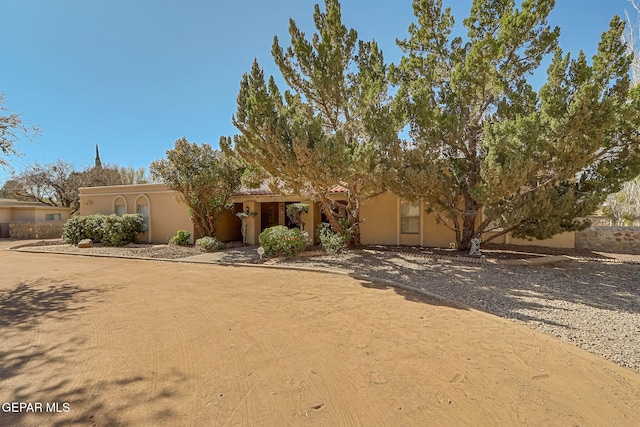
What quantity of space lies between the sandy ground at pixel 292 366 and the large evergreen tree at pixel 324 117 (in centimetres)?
450

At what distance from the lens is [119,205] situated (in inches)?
685

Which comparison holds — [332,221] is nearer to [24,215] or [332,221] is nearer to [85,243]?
[85,243]

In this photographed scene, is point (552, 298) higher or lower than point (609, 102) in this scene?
lower

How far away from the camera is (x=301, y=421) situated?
102 inches

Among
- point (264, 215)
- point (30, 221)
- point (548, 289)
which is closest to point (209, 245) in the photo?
point (264, 215)

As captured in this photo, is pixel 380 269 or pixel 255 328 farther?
pixel 380 269

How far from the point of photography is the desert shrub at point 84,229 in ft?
52.3

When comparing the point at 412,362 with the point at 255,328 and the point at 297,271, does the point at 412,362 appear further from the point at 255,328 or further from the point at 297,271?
the point at 297,271

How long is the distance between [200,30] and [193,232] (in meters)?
9.20

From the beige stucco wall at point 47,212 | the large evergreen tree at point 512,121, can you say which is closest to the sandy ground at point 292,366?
the large evergreen tree at point 512,121

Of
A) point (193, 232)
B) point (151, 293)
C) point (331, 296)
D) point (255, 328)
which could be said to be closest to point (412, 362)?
point (255, 328)

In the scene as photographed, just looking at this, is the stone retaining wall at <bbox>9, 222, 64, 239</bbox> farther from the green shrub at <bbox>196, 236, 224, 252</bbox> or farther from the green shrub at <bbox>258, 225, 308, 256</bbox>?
the green shrub at <bbox>258, 225, 308, 256</bbox>

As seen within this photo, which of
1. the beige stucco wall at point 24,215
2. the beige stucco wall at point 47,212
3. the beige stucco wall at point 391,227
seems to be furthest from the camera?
the beige stucco wall at point 47,212

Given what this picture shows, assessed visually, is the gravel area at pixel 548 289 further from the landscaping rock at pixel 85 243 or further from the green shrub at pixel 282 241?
the landscaping rock at pixel 85 243
